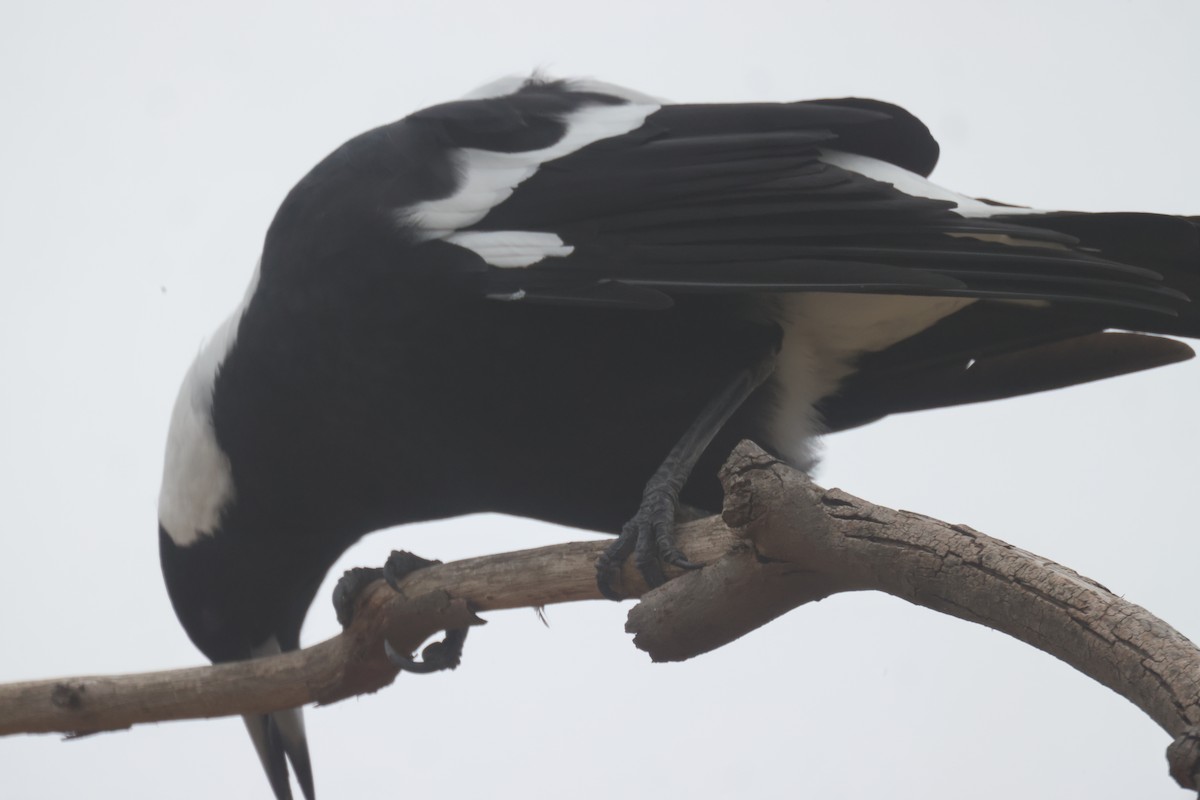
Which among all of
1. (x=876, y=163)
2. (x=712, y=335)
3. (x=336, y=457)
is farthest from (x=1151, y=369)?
(x=336, y=457)

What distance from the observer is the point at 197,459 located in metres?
2.44

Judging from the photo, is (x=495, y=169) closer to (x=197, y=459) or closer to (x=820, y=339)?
(x=820, y=339)

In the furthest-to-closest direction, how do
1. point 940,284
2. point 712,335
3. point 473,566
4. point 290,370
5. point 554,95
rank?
point 554,95
point 290,370
point 712,335
point 473,566
point 940,284

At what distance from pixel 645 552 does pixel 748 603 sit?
0.26 metres

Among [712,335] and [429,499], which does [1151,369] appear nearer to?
[712,335]

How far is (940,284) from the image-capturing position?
67.5 inches

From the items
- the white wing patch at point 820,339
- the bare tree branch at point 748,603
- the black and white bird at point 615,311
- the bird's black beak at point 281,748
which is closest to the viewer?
the bare tree branch at point 748,603

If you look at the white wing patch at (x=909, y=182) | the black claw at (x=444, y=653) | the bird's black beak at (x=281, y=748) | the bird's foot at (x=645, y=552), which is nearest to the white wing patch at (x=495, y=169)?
the white wing patch at (x=909, y=182)

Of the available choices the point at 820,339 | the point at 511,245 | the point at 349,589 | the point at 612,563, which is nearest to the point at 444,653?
the point at 349,589

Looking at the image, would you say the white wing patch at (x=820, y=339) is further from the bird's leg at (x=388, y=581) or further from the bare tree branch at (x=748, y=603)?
the bird's leg at (x=388, y=581)

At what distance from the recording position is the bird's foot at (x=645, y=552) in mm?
1725

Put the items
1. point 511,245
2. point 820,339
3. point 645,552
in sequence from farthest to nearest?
point 820,339, point 511,245, point 645,552

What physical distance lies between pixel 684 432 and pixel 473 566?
43 centimetres

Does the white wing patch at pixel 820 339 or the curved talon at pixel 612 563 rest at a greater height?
the white wing patch at pixel 820 339
